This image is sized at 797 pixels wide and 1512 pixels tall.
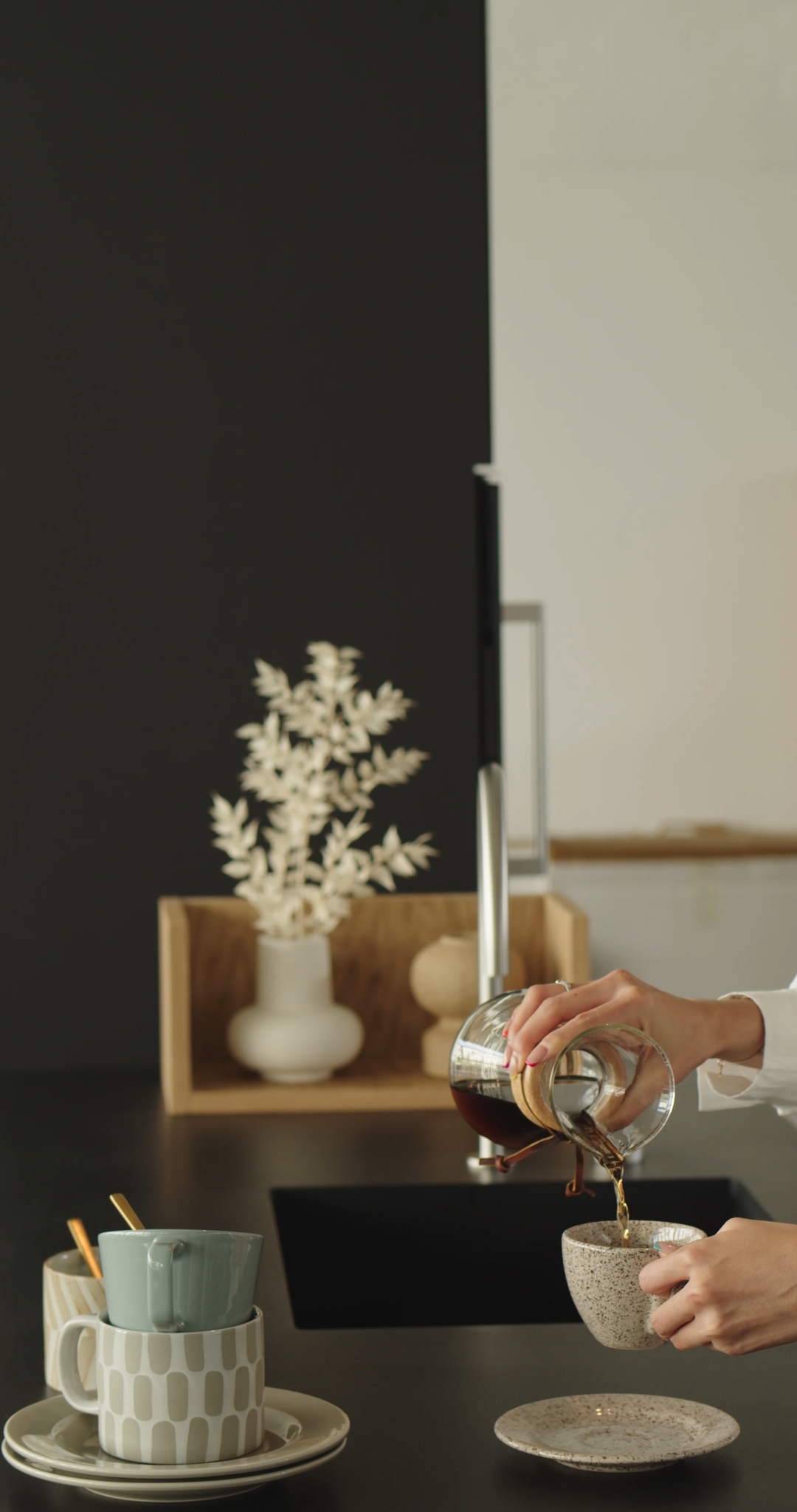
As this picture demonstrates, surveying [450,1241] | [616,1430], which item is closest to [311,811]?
[450,1241]

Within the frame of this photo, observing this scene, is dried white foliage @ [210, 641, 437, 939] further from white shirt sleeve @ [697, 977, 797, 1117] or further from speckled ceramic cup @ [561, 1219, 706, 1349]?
speckled ceramic cup @ [561, 1219, 706, 1349]

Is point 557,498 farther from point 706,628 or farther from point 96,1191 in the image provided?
point 96,1191

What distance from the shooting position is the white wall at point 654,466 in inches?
226

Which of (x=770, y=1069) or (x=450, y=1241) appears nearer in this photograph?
(x=770, y=1069)

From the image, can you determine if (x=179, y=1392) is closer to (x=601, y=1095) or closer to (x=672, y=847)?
(x=601, y=1095)

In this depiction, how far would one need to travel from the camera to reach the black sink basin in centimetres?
148

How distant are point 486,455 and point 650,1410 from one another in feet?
5.26

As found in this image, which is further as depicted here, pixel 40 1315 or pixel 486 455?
pixel 486 455

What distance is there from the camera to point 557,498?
5766mm

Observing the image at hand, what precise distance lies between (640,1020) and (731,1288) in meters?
0.30

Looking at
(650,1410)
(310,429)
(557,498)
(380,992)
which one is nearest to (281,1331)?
(650,1410)

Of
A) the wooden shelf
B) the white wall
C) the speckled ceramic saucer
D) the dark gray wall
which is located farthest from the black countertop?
the white wall

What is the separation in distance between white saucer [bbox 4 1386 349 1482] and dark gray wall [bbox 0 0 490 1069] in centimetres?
134

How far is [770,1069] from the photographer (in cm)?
119
